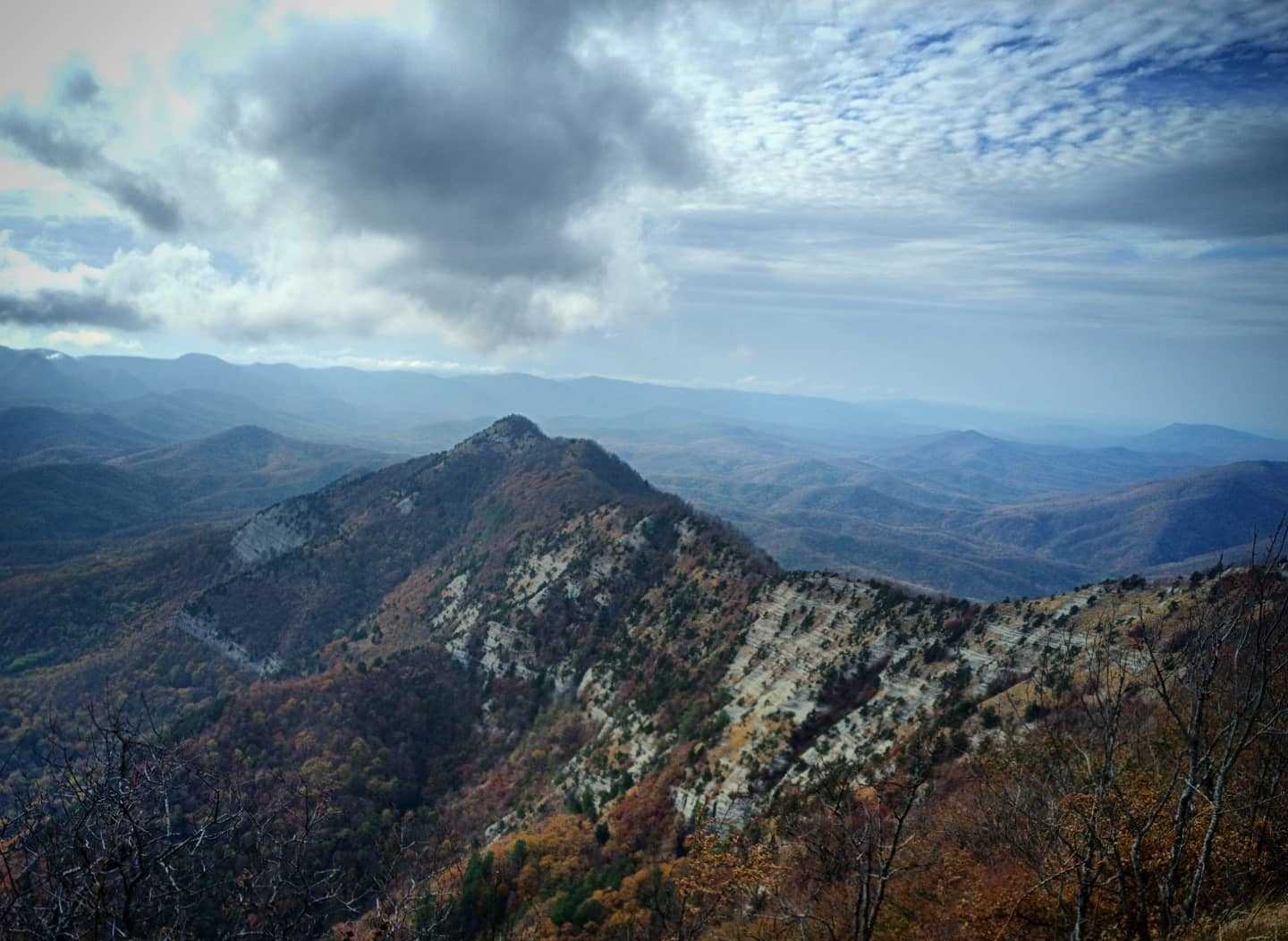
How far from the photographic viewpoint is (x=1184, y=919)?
15.1 meters

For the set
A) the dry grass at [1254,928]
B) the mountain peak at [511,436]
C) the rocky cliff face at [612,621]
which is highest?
the mountain peak at [511,436]

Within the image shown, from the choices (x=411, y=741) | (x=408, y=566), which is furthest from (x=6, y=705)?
(x=411, y=741)

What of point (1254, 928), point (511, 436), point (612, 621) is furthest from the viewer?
point (511, 436)

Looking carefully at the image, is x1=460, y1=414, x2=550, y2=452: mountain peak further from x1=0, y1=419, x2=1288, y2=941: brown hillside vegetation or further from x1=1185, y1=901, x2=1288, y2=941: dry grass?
x1=1185, y1=901, x2=1288, y2=941: dry grass

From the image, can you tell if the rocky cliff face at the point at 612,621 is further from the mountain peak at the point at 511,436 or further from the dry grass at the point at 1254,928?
the dry grass at the point at 1254,928

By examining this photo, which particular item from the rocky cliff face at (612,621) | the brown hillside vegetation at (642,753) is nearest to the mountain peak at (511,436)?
the rocky cliff face at (612,621)

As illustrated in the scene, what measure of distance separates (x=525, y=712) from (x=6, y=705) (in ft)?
395

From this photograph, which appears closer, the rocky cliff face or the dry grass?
the dry grass

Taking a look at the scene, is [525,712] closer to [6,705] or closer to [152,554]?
[6,705]

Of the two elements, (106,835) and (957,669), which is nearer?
(106,835)

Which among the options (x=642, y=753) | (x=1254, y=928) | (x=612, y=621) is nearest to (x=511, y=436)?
(x=612, y=621)

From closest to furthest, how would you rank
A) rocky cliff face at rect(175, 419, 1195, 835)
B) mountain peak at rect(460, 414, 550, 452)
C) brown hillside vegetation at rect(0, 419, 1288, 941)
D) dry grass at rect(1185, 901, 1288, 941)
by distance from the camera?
1. dry grass at rect(1185, 901, 1288, 941)
2. brown hillside vegetation at rect(0, 419, 1288, 941)
3. rocky cliff face at rect(175, 419, 1195, 835)
4. mountain peak at rect(460, 414, 550, 452)

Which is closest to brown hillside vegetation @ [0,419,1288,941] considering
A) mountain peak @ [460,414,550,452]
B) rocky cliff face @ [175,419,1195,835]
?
rocky cliff face @ [175,419,1195,835]

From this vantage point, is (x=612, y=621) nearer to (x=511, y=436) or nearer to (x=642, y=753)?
(x=642, y=753)
